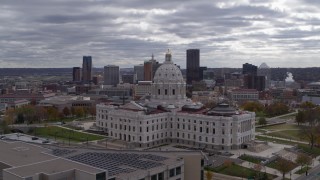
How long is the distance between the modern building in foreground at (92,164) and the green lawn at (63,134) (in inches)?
1692

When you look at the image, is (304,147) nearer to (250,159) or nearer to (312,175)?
(250,159)

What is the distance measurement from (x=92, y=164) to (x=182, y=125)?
176ft

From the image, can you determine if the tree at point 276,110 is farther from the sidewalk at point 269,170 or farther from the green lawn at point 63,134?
Result: the sidewalk at point 269,170

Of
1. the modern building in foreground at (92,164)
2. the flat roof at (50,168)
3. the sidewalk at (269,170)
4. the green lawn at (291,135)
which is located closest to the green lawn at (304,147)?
the green lawn at (291,135)

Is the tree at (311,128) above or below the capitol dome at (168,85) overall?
below

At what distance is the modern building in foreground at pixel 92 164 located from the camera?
49.8 m

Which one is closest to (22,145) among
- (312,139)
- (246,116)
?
(246,116)

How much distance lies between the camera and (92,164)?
55.5 m

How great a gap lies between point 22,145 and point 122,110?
4417cm

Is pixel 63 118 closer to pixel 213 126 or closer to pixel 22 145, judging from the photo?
pixel 213 126

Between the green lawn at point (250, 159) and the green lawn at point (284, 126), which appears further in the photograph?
the green lawn at point (284, 126)

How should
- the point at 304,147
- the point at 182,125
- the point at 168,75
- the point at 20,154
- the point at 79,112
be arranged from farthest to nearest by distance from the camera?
the point at 79,112 → the point at 168,75 → the point at 182,125 → the point at 304,147 → the point at 20,154

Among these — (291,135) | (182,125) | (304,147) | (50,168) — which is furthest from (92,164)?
(291,135)

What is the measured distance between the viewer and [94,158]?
195 feet
